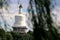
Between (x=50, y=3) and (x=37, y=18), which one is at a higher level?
(x=50, y=3)

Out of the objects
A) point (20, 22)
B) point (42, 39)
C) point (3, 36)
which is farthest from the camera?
point (20, 22)

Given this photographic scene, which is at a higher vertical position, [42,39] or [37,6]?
[37,6]

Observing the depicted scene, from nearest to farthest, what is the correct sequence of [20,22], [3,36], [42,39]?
[42,39] → [3,36] → [20,22]

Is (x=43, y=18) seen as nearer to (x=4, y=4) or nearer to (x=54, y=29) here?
(x=54, y=29)

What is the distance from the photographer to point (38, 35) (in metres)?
3.66

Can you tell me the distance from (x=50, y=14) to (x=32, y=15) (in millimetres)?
286

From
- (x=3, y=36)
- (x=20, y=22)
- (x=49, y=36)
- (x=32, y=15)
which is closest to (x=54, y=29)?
(x=49, y=36)

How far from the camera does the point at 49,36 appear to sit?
11.8 feet

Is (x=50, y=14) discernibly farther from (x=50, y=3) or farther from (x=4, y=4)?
(x=4, y=4)

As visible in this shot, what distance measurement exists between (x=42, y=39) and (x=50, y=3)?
0.58m

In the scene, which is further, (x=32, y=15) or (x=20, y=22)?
(x=20, y=22)

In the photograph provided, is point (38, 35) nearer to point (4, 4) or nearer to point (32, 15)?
point (32, 15)

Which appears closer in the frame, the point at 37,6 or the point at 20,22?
the point at 37,6

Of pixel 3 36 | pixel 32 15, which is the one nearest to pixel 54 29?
pixel 32 15
